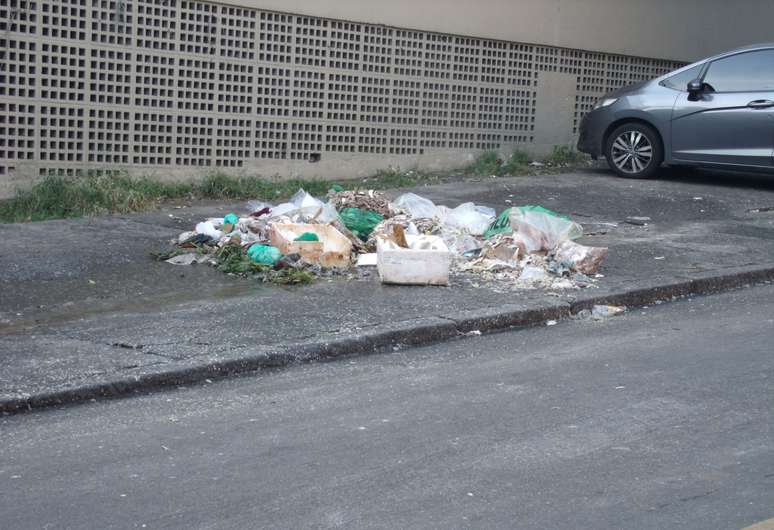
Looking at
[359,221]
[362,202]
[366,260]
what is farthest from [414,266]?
[362,202]

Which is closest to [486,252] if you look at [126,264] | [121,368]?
[126,264]

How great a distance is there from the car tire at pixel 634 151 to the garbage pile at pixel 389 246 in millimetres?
4144

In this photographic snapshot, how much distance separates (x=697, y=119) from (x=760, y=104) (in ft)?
2.44

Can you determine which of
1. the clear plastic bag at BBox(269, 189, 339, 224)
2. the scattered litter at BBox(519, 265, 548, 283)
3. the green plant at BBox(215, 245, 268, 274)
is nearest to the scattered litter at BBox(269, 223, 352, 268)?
the green plant at BBox(215, 245, 268, 274)

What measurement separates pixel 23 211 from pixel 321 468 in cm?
649

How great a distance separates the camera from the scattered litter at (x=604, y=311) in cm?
809

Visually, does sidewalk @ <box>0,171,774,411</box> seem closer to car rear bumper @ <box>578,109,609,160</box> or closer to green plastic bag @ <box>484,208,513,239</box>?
green plastic bag @ <box>484,208,513,239</box>

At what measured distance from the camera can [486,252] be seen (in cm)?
920

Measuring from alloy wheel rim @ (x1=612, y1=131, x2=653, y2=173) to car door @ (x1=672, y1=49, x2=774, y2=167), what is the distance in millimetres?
394

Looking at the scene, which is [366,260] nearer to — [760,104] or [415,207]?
[415,207]

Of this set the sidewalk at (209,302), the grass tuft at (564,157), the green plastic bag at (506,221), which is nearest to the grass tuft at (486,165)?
the grass tuft at (564,157)

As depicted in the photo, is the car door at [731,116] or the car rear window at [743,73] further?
the car rear window at [743,73]

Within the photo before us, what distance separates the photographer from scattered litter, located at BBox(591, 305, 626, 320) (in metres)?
8.09

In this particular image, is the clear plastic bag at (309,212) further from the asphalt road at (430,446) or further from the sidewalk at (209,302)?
the asphalt road at (430,446)
